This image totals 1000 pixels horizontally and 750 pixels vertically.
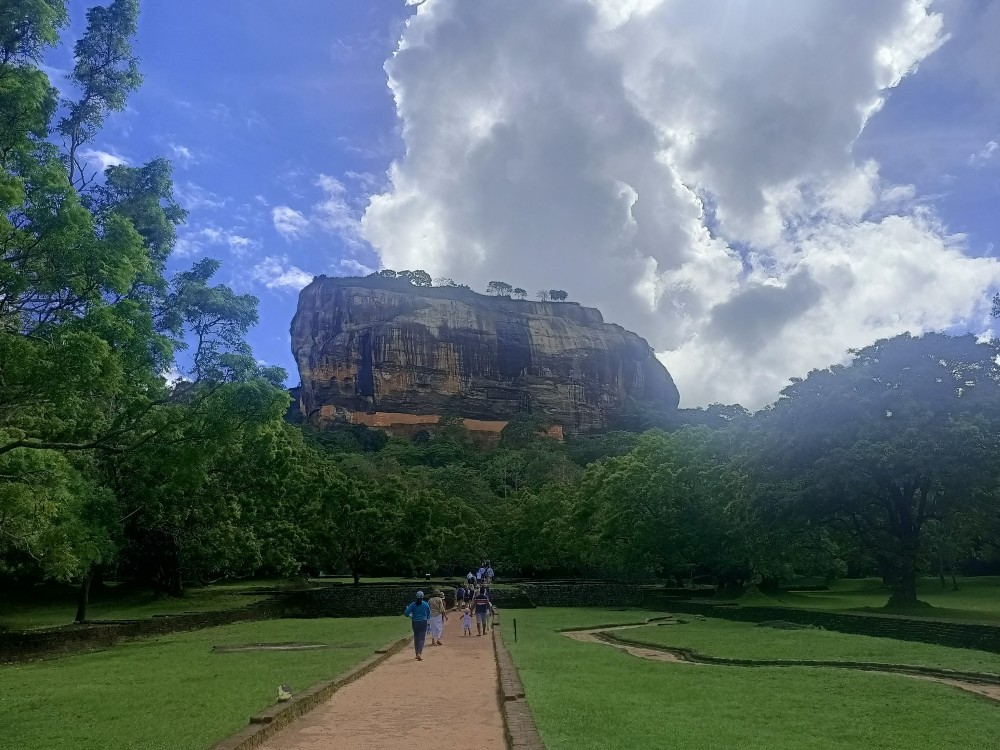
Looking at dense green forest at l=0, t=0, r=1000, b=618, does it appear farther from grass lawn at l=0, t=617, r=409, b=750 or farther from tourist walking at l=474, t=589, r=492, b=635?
tourist walking at l=474, t=589, r=492, b=635

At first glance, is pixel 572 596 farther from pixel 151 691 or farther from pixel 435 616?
pixel 151 691

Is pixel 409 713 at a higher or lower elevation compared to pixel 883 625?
higher

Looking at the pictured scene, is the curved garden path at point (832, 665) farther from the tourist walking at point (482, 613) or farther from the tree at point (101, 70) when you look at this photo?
the tree at point (101, 70)

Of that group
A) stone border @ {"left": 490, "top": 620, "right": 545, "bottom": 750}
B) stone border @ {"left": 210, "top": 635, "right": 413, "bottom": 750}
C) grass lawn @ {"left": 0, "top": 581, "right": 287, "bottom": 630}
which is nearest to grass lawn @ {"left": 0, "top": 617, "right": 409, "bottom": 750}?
stone border @ {"left": 210, "top": 635, "right": 413, "bottom": 750}

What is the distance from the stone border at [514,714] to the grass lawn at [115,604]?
20.9 m

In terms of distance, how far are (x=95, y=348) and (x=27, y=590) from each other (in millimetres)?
32670

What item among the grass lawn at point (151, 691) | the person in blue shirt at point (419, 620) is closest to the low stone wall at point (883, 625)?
the person in blue shirt at point (419, 620)

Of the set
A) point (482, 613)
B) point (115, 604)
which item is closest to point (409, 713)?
point (482, 613)

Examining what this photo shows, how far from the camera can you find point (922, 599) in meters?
35.2

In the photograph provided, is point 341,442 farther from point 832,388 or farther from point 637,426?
point 832,388

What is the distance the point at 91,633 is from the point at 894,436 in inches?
917

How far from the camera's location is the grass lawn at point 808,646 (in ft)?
46.8

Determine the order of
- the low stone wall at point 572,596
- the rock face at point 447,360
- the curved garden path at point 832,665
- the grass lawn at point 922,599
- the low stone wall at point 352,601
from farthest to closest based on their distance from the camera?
1. the rock face at point 447,360
2. the low stone wall at point 572,596
3. the low stone wall at point 352,601
4. the grass lawn at point 922,599
5. the curved garden path at point 832,665

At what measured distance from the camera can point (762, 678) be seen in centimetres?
1244
